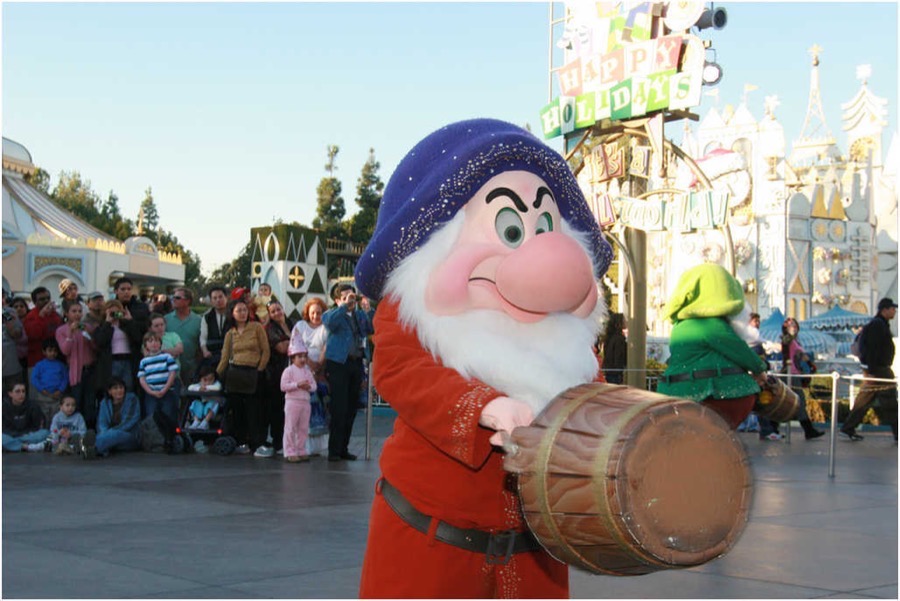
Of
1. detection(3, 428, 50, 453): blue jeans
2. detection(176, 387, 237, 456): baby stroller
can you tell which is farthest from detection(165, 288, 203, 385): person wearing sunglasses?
detection(3, 428, 50, 453): blue jeans

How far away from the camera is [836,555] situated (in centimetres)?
606

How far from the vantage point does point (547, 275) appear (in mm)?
2744

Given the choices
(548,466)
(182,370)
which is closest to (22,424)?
(182,370)

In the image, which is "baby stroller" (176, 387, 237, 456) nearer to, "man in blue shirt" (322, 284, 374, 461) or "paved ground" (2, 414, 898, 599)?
"paved ground" (2, 414, 898, 599)

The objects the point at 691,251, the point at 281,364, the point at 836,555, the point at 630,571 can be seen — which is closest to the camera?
the point at 630,571

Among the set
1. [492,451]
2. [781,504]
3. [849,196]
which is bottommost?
[781,504]

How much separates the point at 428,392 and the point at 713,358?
4071 millimetres

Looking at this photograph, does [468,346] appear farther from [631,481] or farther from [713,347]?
[713,347]

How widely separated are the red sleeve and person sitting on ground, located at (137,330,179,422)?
8247mm

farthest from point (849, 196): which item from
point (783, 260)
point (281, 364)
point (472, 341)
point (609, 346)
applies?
point (472, 341)

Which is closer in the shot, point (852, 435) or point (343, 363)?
point (343, 363)

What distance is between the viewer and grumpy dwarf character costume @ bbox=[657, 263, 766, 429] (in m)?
6.44

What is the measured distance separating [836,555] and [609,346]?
1003cm

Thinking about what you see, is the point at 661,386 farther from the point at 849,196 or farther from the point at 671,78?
the point at 849,196
